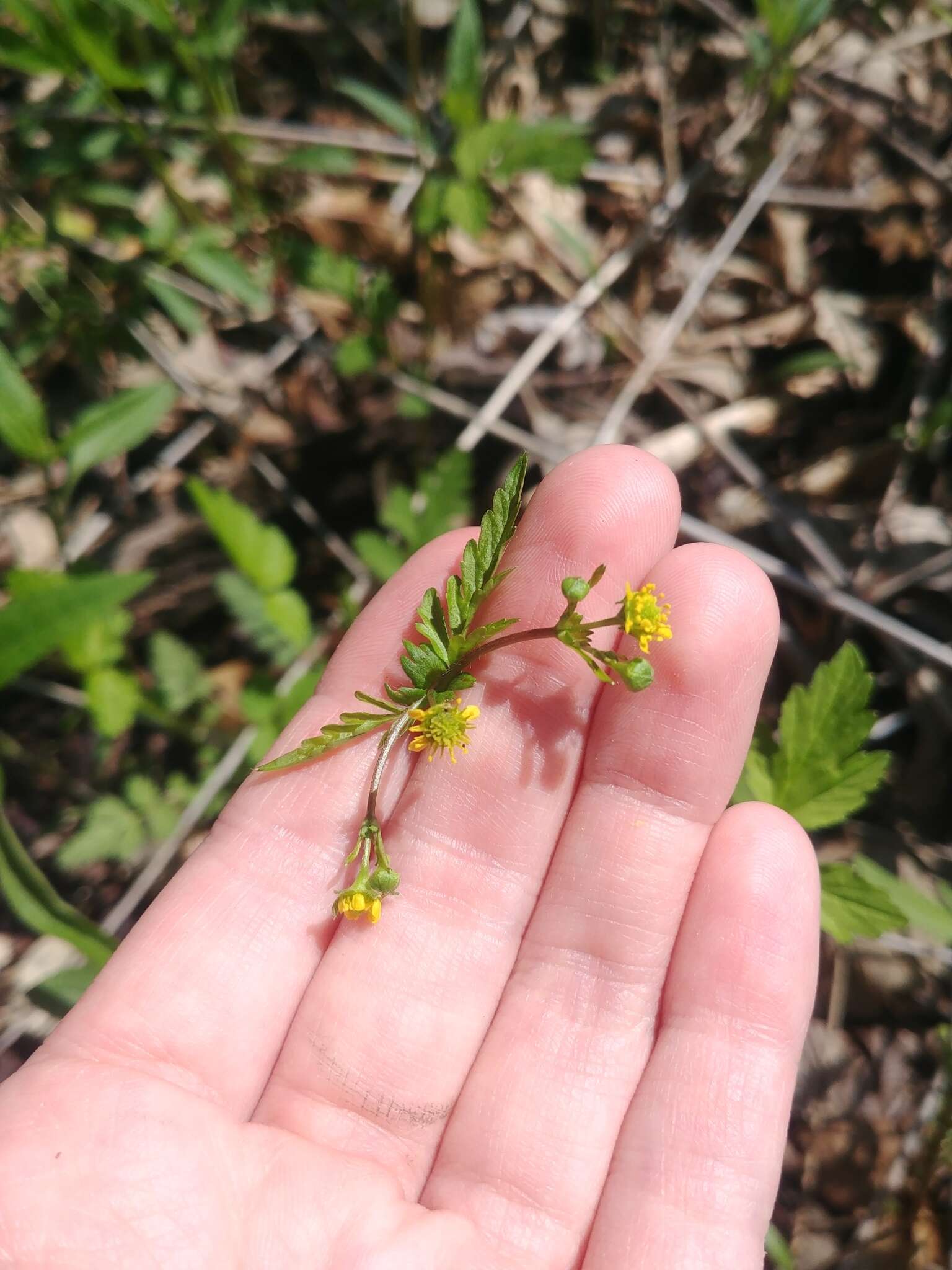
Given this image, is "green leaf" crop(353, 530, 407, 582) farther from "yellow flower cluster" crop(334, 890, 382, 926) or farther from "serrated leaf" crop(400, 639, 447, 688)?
"yellow flower cluster" crop(334, 890, 382, 926)

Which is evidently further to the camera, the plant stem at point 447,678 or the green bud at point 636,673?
the plant stem at point 447,678

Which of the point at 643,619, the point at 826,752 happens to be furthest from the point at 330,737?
the point at 826,752

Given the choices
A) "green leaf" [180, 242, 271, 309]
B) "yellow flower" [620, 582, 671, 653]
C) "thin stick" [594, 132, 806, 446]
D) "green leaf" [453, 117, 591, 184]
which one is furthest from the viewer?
"thin stick" [594, 132, 806, 446]

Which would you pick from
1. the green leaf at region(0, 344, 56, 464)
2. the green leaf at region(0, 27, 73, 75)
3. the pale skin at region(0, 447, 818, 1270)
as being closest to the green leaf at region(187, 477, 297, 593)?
the green leaf at region(0, 344, 56, 464)

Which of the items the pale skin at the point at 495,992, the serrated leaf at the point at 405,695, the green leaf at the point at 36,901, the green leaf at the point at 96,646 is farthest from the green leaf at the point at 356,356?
the green leaf at the point at 36,901

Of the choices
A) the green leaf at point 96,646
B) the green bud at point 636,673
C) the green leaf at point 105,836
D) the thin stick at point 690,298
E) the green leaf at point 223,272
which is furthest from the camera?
the thin stick at point 690,298

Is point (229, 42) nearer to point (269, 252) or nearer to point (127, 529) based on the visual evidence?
point (269, 252)

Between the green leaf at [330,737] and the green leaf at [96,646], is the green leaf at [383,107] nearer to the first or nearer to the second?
the green leaf at [96,646]
